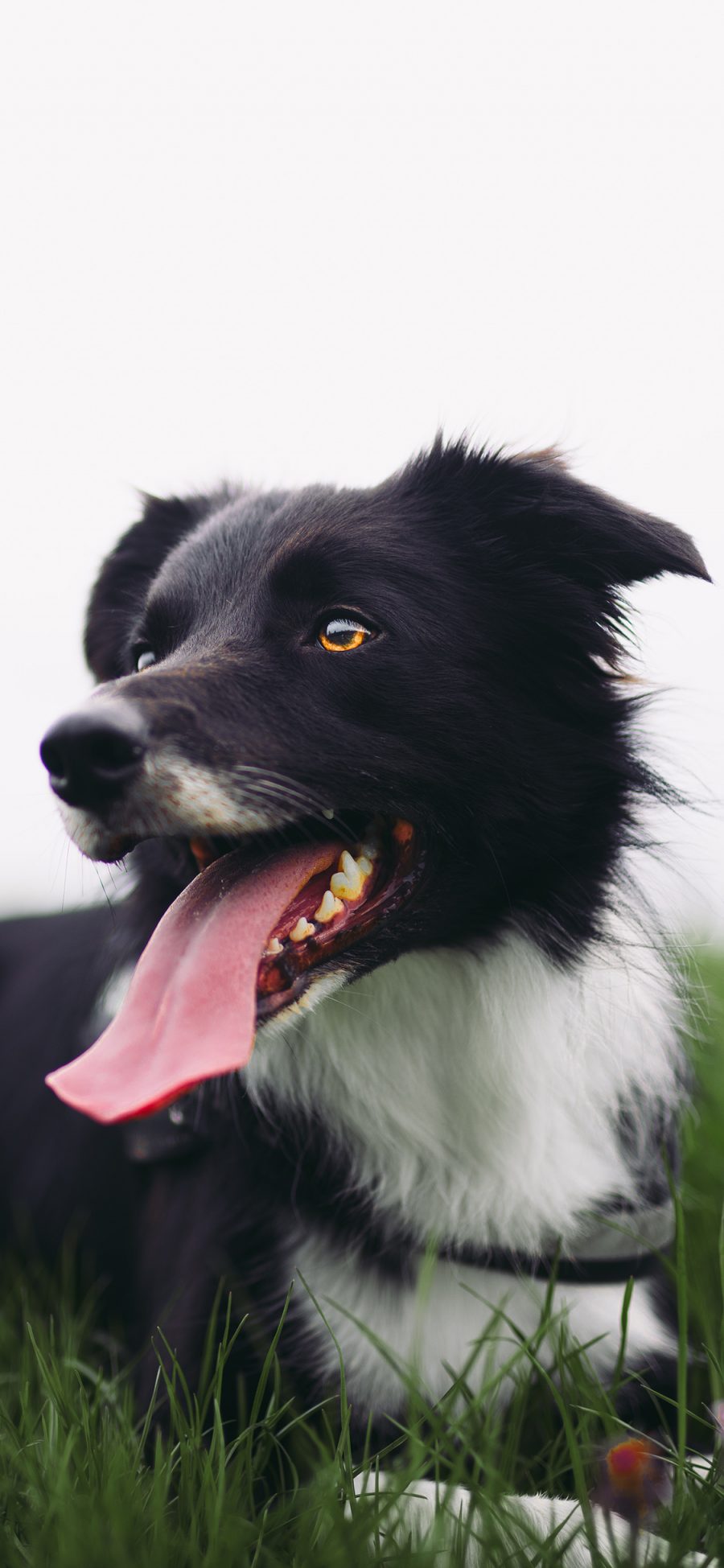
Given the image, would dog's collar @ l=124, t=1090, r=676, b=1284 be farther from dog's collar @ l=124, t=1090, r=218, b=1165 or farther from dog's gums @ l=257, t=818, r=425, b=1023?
dog's gums @ l=257, t=818, r=425, b=1023

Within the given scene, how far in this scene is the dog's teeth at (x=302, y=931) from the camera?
223 cm

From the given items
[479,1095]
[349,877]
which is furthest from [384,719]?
[479,1095]

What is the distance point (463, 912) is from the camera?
8.44 feet

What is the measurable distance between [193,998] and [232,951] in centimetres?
11

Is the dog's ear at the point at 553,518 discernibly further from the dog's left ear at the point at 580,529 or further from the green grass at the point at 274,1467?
the green grass at the point at 274,1467

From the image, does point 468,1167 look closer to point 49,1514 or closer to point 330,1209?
point 330,1209

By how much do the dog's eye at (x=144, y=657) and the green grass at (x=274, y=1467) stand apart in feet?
4.76

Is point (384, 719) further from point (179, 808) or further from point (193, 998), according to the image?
point (193, 998)

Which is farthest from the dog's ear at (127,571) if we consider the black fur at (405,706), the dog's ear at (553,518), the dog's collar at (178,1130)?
the dog's collar at (178,1130)

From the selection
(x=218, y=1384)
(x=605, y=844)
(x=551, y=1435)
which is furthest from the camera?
(x=605, y=844)

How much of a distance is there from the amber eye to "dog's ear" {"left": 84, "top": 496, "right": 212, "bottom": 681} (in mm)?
1150

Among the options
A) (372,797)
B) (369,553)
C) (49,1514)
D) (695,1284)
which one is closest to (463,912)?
(372,797)

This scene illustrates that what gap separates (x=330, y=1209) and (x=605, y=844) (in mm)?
1003

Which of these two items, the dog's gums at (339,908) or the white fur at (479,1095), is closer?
the dog's gums at (339,908)
